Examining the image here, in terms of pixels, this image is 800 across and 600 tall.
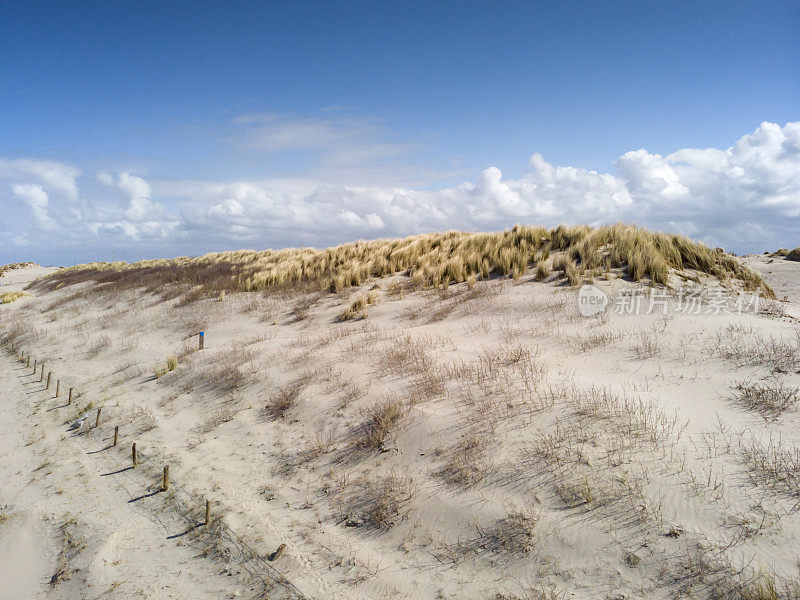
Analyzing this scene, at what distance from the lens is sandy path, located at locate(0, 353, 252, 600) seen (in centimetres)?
496

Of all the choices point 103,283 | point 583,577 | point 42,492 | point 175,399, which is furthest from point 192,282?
point 583,577

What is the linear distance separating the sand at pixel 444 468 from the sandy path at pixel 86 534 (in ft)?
0.11

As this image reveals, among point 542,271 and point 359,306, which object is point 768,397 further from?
point 359,306

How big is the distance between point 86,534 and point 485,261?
1320 centimetres

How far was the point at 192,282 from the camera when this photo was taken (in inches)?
918

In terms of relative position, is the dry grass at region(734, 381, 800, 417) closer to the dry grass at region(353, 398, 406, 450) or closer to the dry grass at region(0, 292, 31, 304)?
the dry grass at region(353, 398, 406, 450)

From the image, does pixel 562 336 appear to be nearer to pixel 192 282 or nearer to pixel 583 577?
pixel 583 577

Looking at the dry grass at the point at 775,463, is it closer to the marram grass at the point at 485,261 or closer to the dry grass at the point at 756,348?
the dry grass at the point at 756,348

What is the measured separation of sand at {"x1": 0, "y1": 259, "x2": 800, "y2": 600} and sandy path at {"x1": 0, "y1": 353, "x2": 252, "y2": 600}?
34 mm

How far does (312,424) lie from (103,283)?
30005mm

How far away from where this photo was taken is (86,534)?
5.98 meters

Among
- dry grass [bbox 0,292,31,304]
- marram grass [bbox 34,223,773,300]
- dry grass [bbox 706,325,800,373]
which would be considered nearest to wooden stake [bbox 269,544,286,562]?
dry grass [bbox 706,325,800,373]

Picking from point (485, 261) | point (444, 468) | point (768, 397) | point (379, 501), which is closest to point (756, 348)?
point (768, 397)

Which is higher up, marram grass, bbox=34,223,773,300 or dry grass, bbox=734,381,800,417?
marram grass, bbox=34,223,773,300
